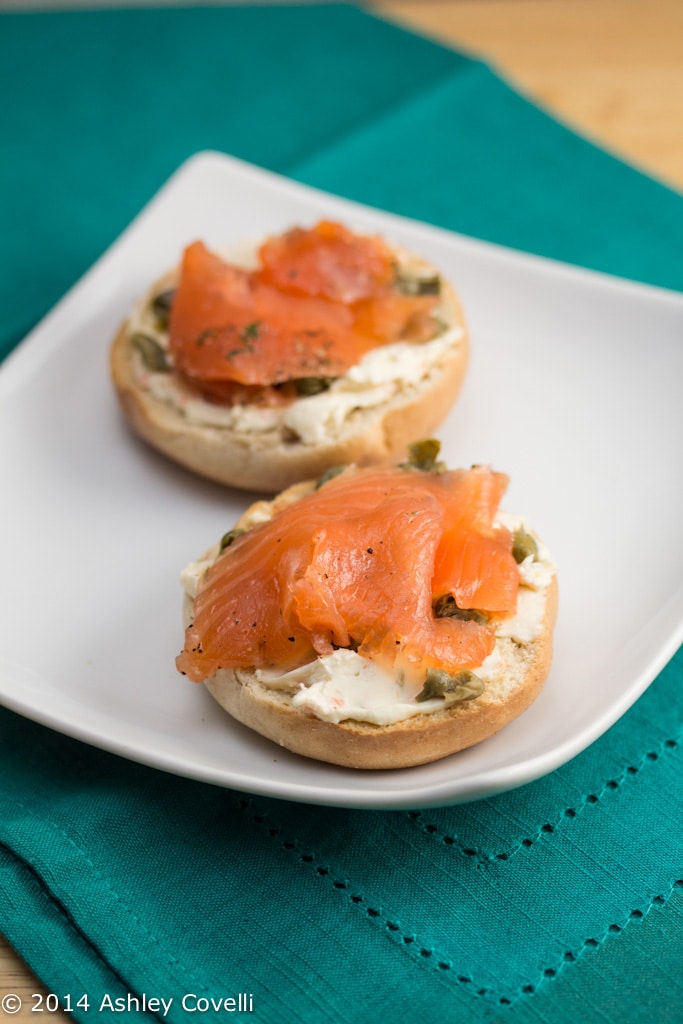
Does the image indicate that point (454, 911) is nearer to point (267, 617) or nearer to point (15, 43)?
point (267, 617)

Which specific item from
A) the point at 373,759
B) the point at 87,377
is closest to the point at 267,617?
the point at 373,759

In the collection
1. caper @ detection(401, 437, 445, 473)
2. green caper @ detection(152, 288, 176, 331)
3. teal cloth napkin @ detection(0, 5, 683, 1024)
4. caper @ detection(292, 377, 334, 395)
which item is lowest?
teal cloth napkin @ detection(0, 5, 683, 1024)

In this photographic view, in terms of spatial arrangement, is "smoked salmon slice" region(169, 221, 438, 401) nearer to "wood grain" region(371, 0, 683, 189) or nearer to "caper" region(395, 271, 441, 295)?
"caper" region(395, 271, 441, 295)

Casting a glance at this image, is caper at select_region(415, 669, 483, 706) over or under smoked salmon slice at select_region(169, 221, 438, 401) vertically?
under

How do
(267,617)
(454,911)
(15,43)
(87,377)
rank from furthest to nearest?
(15,43)
(87,377)
(267,617)
(454,911)

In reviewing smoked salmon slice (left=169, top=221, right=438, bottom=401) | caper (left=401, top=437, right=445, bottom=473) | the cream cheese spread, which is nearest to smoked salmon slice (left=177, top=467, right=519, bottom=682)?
caper (left=401, top=437, right=445, bottom=473)

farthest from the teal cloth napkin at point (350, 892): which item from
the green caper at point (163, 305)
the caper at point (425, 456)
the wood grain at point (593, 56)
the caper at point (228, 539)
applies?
the wood grain at point (593, 56)
